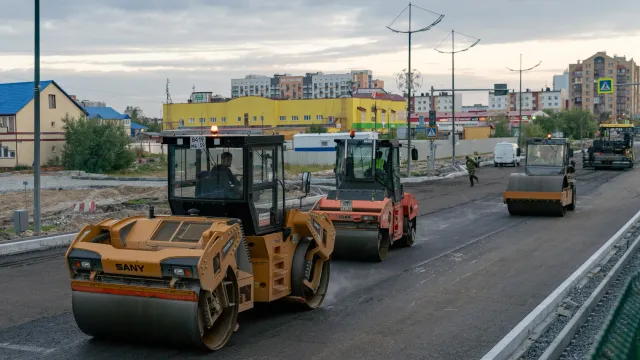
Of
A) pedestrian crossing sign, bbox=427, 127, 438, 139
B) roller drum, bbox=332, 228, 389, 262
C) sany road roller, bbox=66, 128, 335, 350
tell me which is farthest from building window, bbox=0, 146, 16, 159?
sany road roller, bbox=66, 128, 335, 350

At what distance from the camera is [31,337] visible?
9.35 meters

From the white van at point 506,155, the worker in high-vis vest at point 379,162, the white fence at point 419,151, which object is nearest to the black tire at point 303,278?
the worker in high-vis vest at point 379,162

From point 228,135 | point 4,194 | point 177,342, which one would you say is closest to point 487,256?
point 228,135

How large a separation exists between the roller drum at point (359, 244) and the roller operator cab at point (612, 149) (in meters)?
39.2

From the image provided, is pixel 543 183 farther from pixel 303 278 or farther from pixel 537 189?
pixel 303 278

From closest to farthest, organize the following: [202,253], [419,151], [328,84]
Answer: [202,253] → [419,151] → [328,84]

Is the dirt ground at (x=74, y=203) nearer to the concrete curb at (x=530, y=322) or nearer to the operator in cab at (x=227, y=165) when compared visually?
the operator in cab at (x=227, y=165)

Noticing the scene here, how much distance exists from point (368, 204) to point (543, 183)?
963 centimetres

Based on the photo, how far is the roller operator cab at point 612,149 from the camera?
4991cm

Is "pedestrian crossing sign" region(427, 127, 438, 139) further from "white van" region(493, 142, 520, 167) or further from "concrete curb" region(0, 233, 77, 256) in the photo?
"concrete curb" region(0, 233, 77, 256)

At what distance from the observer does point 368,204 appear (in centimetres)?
1527

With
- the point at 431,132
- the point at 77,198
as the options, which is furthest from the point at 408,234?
the point at 431,132

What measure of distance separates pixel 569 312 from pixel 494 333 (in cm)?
153

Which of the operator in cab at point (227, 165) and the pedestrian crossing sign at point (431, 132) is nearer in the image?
the operator in cab at point (227, 165)
